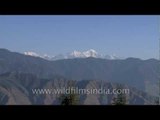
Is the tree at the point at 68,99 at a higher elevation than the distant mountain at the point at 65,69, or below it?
higher

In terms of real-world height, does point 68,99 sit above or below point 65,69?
above

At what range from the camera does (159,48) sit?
2.57m

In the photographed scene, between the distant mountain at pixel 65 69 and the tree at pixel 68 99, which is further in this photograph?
the distant mountain at pixel 65 69

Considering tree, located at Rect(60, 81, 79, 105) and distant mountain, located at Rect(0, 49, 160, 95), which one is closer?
tree, located at Rect(60, 81, 79, 105)

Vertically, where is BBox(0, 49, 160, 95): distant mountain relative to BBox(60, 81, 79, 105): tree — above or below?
below

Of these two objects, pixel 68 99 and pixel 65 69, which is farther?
pixel 65 69
